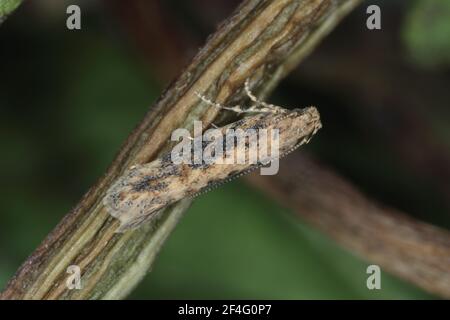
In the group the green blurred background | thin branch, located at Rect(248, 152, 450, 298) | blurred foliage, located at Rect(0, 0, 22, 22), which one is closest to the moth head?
thin branch, located at Rect(248, 152, 450, 298)

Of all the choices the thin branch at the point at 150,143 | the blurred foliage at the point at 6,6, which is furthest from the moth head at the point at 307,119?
the blurred foliage at the point at 6,6

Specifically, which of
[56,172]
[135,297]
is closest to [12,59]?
[56,172]

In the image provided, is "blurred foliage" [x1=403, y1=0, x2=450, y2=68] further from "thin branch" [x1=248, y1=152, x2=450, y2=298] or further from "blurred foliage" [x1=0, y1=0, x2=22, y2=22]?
"blurred foliage" [x1=0, y1=0, x2=22, y2=22]

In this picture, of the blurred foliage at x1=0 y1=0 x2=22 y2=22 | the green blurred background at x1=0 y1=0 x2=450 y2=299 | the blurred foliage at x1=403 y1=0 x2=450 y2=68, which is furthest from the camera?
the green blurred background at x1=0 y1=0 x2=450 y2=299

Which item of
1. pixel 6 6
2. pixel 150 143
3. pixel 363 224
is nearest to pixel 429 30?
pixel 363 224

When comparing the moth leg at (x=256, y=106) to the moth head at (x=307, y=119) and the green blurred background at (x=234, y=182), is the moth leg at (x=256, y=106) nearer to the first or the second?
the moth head at (x=307, y=119)

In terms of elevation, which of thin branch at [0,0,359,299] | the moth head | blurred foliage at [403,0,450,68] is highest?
blurred foliage at [403,0,450,68]
